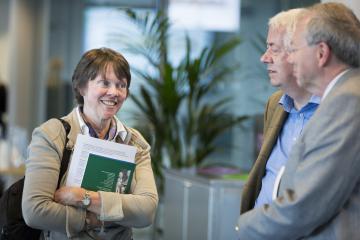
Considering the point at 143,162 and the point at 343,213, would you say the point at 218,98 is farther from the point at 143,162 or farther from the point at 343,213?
the point at 343,213

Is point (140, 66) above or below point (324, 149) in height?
below

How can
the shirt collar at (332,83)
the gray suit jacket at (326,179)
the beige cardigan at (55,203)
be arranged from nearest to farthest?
the gray suit jacket at (326,179) → the shirt collar at (332,83) → the beige cardigan at (55,203)

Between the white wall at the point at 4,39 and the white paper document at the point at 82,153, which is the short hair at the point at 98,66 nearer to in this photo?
the white paper document at the point at 82,153

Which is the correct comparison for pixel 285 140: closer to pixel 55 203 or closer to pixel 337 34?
pixel 337 34

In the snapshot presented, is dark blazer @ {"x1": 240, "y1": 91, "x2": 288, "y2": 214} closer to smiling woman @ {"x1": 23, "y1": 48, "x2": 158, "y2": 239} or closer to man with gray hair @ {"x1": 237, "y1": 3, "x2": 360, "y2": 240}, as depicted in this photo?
smiling woman @ {"x1": 23, "y1": 48, "x2": 158, "y2": 239}

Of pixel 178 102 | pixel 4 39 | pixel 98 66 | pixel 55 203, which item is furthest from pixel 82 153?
pixel 4 39

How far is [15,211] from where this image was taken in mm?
2631

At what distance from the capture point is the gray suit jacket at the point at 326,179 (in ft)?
6.32

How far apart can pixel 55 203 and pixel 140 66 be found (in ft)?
17.5

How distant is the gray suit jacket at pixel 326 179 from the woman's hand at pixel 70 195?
0.77 metres

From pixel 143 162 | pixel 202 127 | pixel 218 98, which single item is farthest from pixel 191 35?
pixel 143 162

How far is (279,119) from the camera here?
110 inches

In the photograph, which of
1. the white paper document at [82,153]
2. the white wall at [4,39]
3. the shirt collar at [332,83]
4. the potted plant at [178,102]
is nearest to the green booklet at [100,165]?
the white paper document at [82,153]

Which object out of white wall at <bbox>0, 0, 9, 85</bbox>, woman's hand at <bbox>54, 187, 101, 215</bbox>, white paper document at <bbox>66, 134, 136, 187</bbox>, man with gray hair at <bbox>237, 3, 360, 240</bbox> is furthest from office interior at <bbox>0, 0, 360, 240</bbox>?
woman's hand at <bbox>54, 187, 101, 215</bbox>
